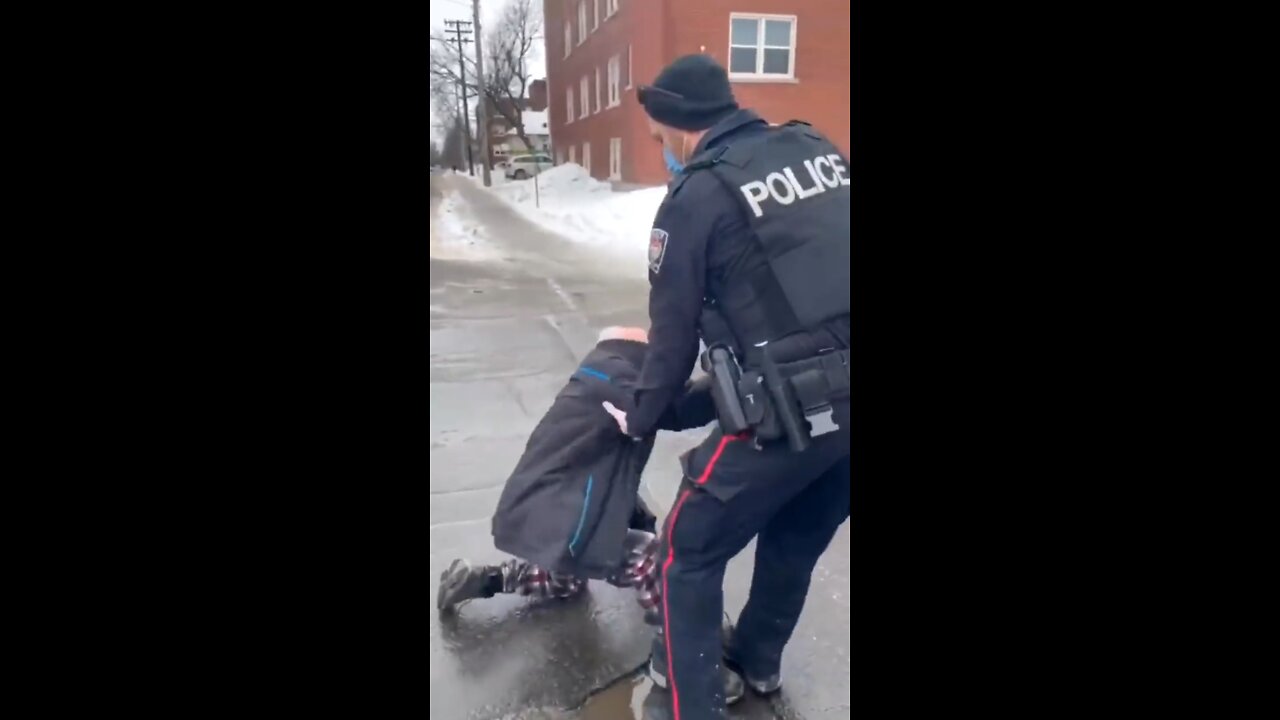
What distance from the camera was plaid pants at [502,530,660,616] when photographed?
2121mm

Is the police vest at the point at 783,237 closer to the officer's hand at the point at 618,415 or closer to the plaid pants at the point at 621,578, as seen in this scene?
the officer's hand at the point at 618,415

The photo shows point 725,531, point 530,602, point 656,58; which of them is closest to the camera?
point 725,531

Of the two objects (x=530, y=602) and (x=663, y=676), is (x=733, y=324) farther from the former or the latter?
(x=530, y=602)

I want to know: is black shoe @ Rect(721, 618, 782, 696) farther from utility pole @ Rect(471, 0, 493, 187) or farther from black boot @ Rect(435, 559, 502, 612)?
utility pole @ Rect(471, 0, 493, 187)

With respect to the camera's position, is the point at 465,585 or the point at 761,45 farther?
the point at 465,585

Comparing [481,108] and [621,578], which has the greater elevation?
[481,108]

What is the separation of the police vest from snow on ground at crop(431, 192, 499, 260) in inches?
21.0

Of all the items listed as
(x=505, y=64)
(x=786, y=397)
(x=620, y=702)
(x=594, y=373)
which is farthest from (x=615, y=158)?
(x=620, y=702)

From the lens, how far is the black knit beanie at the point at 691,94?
1.56m

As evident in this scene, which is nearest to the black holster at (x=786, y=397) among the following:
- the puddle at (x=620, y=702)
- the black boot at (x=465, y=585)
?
the puddle at (x=620, y=702)

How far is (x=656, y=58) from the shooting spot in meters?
1.74

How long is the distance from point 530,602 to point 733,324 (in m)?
1.19

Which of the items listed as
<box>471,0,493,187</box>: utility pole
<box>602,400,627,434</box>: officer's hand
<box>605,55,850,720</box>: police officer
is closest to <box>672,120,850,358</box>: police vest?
<box>605,55,850,720</box>: police officer

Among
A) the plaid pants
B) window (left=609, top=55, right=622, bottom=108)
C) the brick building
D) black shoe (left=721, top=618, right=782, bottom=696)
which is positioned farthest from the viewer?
the plaid pants
